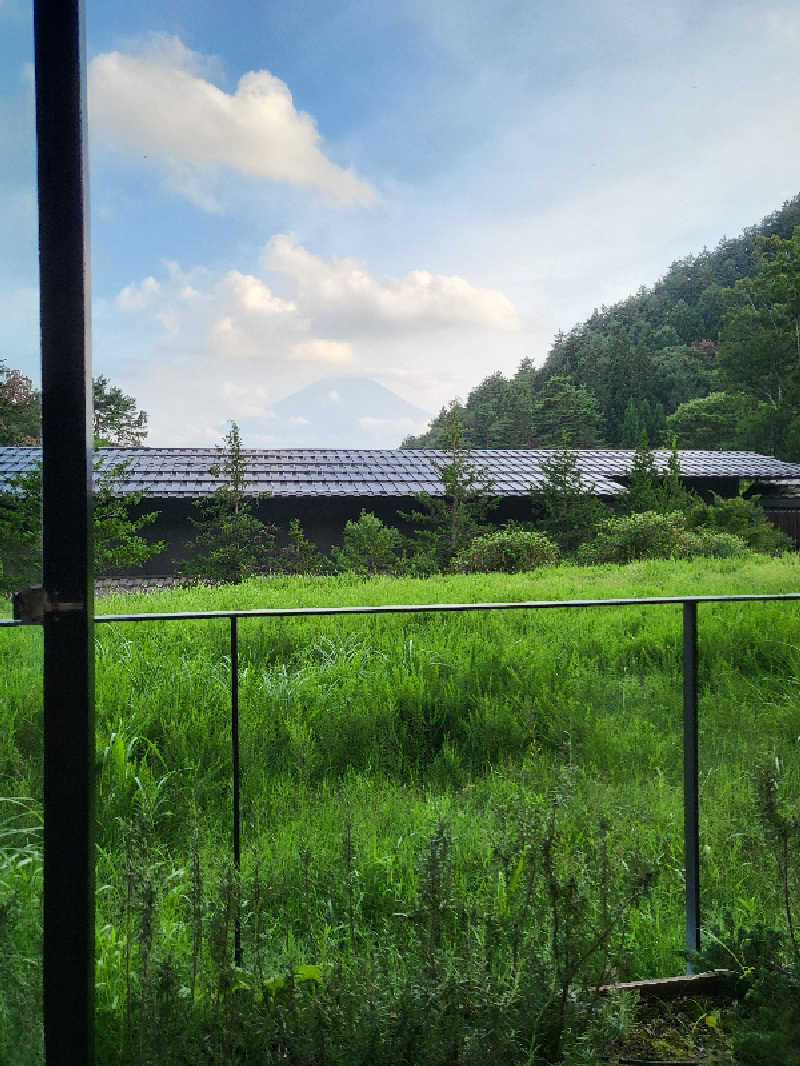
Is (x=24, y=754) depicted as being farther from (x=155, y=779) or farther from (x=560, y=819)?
(x=155, y=779)

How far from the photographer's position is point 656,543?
8.87 metres

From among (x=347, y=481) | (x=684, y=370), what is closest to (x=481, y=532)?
(x=347, y=481)

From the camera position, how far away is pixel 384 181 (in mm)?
25625

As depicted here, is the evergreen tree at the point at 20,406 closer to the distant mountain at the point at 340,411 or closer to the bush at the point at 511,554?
the bush at the point at 511,554

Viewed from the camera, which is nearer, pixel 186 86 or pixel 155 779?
pixel 155 779

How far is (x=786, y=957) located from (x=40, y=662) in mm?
1272

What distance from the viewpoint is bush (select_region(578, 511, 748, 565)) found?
871 centimetres

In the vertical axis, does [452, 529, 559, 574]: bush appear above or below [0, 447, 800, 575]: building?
below

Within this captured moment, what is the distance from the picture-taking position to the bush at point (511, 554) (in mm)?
8602

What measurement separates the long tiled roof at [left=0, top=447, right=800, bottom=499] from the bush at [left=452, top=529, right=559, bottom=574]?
8.44 feet

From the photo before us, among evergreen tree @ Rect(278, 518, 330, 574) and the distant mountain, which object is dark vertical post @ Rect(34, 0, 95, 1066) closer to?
evergreen tree @ Rect(278, 518, 330, 574)

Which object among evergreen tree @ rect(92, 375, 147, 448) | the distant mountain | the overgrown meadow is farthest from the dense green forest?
the overgrown meadow

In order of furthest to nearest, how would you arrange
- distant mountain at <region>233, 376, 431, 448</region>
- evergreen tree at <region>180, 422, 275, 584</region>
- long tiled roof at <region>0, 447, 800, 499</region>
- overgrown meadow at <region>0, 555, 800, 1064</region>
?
distant mountain at <region>233, 376, 431, 448</region> < long tiled roof at <region>0, 447, 800, 499</region> < evergreen tree at <region>180, 422, 275, 584</region> < overgrown meadow at <region>0, 555, 800, 1064</region>

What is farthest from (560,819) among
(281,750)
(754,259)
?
(754,259)
